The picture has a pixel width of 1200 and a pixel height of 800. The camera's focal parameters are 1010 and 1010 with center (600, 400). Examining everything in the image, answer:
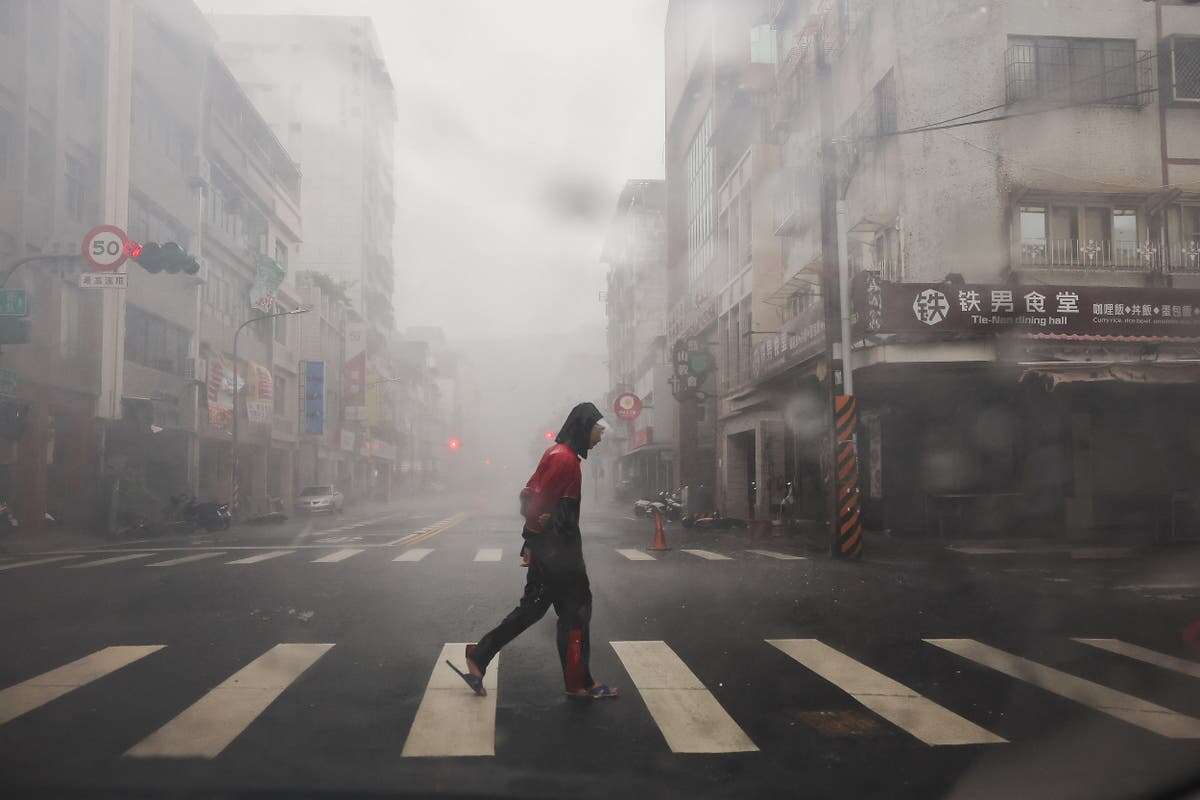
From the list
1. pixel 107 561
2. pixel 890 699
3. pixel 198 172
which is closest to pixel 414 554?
pixel 107 561

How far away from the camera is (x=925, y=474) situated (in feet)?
68.0

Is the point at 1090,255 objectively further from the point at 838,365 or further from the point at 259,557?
the point at 259,557

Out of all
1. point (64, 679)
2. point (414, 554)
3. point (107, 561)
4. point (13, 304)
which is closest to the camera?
point (64, 679)

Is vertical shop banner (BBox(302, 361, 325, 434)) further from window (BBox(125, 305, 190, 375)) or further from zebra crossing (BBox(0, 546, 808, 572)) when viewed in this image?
zebra crossing (BBox(0, 546, 808, 572))

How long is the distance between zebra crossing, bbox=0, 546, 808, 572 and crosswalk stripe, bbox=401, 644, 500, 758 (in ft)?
29.4

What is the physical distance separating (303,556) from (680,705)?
12.2 m

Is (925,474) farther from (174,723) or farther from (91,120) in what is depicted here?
(91,120)

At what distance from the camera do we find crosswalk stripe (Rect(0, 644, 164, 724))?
5.45 metres

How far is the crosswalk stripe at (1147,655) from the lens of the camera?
22.1 ft

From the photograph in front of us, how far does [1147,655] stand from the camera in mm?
7230

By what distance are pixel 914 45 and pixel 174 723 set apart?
62.0ft

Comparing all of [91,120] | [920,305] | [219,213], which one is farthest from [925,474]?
[219,213]

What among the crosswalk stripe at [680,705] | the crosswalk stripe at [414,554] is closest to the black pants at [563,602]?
the crosswalk stripe at [680,705]

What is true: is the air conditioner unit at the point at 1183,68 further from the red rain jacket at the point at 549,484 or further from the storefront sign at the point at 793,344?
the red rain jacket at the point at 549,484
